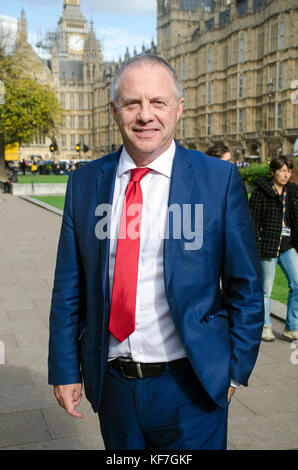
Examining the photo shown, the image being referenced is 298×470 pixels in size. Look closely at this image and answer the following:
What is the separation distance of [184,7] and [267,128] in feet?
104

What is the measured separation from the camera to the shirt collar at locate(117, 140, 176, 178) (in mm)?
1834

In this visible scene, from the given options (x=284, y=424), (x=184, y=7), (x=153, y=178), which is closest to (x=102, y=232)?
(x=153, y=178)

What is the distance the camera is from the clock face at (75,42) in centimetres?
12250

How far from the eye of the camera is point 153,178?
6.09ft

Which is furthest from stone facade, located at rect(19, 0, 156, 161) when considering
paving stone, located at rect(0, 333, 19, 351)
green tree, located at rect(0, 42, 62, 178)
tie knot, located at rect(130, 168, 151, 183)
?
tie knot, located at rect(130, 168, 151, 183)

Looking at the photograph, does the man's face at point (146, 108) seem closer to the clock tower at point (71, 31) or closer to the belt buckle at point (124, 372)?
the belt buckle at point (124, 372)

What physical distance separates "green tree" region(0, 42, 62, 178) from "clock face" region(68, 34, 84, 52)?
94764 mm

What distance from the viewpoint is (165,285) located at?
5.63 feet

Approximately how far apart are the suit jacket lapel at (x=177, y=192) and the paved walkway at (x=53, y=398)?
1.82 metres

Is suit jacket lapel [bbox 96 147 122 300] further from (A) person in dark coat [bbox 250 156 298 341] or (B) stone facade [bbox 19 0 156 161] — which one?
(B) stone facade [bbox 19 0 156 161]

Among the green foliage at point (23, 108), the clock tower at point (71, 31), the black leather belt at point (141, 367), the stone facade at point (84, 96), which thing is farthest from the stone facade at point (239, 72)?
the clock tower at point (71, 31)

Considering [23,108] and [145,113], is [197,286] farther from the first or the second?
[23,108]
